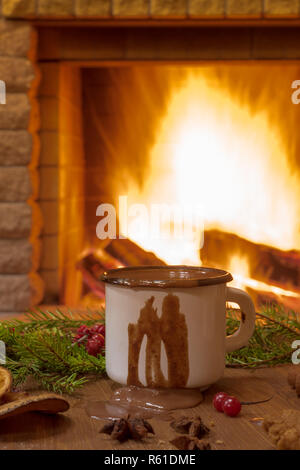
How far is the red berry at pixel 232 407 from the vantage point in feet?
1.75

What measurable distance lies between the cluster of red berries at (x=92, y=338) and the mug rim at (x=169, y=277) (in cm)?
10

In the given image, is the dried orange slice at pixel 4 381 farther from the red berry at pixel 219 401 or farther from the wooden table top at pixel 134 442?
the red berry at pixel 219 401

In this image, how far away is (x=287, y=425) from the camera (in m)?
0.48

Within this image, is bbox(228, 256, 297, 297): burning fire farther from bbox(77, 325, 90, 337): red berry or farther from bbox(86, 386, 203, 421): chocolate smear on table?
bbox(86, 386, 203, 421): chocolate smear on table

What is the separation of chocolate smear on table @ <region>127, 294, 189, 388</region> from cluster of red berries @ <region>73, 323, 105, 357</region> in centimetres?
13

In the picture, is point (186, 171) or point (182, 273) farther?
point (186, 171)

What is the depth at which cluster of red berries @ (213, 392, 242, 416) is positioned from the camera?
0.53 meters

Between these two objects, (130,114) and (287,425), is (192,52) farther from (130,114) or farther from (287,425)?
(287,425)

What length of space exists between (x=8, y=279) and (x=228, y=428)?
1535 mm

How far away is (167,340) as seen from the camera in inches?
22.7

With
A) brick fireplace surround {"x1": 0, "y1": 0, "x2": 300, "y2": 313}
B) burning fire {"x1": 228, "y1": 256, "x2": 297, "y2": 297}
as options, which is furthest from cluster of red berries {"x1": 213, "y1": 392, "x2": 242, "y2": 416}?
burning fire {"x1": 228, "y1": 256, "x2": 297, "y2": 297}

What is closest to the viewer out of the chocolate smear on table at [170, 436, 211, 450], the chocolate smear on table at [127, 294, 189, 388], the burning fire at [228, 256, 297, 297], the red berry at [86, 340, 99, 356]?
the chocolate smear on table at [170, 436, 211, 450]

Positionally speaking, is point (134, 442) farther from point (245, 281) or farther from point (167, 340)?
point (245, 281)

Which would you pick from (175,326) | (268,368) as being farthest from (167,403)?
(268,368)
